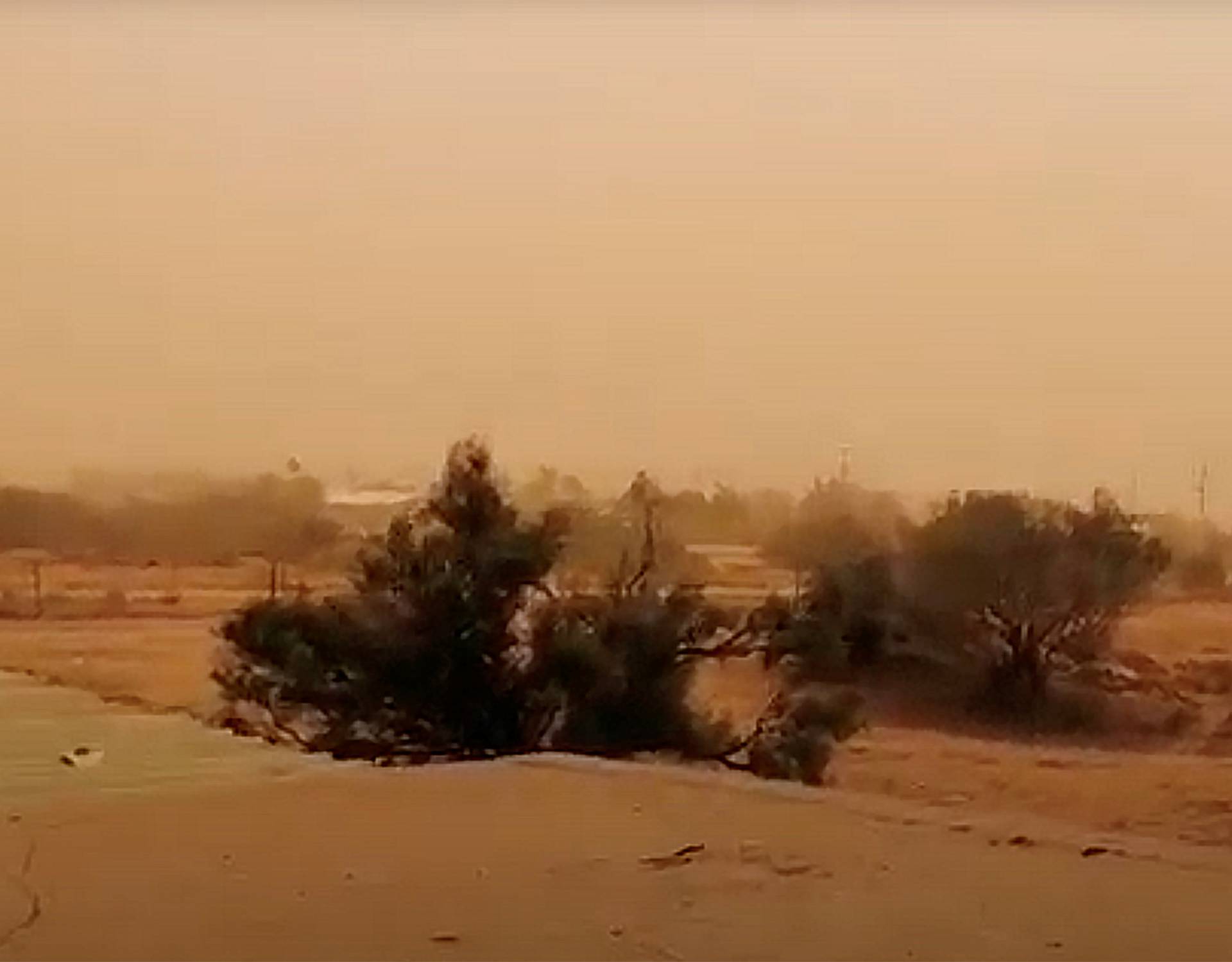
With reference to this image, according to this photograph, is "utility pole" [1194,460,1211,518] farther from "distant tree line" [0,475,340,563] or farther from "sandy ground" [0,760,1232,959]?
"distant tree line" [0,475,340,563]

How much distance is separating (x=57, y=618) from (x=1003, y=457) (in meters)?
0.73

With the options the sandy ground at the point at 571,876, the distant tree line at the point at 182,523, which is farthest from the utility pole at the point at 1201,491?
the distant tree line at the point at 182,523

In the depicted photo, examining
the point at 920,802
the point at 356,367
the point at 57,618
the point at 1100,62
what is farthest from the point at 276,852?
the point at 1100,62

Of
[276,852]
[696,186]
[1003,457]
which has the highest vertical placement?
[696,186]

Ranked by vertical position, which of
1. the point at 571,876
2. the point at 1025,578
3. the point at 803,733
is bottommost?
the point at 571,876

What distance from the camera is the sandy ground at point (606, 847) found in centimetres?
134

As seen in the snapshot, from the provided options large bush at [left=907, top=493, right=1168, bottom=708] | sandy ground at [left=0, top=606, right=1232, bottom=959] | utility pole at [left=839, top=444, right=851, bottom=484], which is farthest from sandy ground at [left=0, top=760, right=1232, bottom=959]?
utility pole at [left=839, top=444, right=851, bottom=484]

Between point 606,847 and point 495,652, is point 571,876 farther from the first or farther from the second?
point 495,652

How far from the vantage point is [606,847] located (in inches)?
54.0

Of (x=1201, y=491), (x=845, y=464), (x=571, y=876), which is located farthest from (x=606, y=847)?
(x=1201, y=491)

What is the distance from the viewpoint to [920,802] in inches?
54.1

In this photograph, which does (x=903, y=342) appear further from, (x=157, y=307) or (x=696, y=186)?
(x=157, y=307)

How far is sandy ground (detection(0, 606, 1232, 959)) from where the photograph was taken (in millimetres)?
1341

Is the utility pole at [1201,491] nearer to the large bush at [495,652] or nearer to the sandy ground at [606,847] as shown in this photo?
the sandy ground at [606,847]
